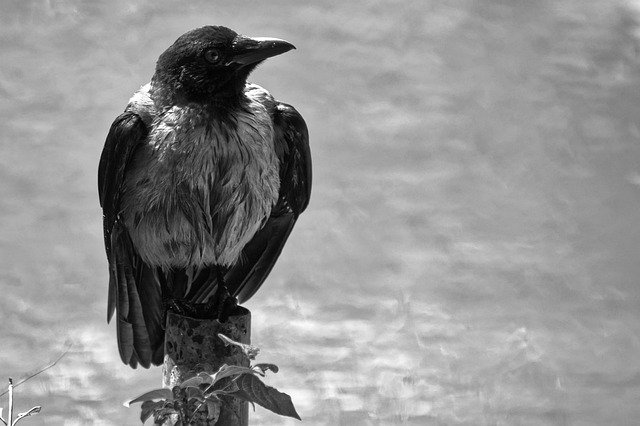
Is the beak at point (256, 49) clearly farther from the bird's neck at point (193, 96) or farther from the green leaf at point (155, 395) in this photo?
the green leaf at point (155, 395)

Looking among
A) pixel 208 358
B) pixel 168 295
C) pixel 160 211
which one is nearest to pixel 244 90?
pixel 160 211

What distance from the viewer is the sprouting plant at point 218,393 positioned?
8.21 ft

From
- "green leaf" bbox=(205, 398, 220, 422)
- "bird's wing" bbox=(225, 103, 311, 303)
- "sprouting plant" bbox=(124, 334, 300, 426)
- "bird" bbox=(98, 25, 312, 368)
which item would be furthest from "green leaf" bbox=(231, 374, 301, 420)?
"bird's wing" bbox=(225, 103, 311, 303)

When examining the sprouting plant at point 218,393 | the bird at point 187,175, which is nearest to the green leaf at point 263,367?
the sprouting plant at point 218,393

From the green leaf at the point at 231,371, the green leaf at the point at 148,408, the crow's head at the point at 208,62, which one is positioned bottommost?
the green leaf at the point at 148,408

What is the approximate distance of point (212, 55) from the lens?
3.83 meters

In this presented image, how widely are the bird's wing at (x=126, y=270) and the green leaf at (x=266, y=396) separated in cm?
154

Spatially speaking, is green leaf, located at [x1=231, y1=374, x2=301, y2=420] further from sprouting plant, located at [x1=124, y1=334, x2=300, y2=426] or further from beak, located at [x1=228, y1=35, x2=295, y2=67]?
beak, located at [x1=228, y1=35, x2=295, y2=67]

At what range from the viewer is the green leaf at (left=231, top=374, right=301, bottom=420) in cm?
252

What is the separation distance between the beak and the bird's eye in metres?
0.05

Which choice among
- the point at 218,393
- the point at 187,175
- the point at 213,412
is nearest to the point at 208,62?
the point at 187,175

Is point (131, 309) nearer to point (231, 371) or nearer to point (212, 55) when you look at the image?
point (212, 55)

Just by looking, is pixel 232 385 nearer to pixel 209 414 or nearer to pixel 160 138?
pixel 209 414

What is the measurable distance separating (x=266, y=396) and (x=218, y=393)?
153mm
